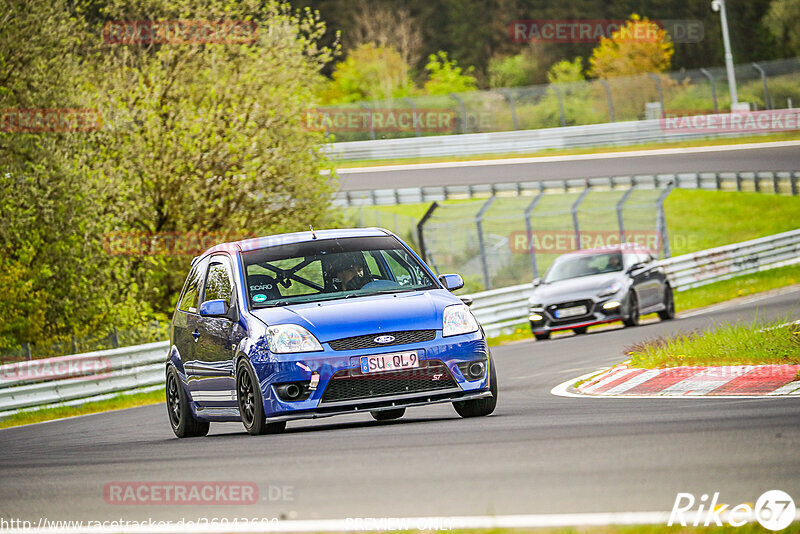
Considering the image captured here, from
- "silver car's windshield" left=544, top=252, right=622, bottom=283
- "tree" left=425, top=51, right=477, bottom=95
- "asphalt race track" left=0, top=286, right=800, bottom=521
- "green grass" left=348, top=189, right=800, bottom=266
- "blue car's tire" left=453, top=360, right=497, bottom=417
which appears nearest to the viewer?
"asphalt race track" left=0, top=286, right=800, bottom=521

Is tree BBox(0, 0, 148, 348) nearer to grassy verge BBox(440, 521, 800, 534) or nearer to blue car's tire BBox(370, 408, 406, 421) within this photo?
blue car's tire BBox(370, 408, 406, 421)

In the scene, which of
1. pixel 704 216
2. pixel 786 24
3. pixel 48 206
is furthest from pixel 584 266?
pixel 786 24

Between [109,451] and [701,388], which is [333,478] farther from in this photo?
[701,388]

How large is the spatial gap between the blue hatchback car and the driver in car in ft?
0.04

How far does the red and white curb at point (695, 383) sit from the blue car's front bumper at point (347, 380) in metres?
2.46

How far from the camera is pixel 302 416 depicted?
9.31 meters

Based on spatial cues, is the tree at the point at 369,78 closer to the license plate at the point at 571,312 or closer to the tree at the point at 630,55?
the tree at the point at 630,55

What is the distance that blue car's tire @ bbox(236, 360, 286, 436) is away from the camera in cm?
948

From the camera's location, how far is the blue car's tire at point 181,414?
11.1 m

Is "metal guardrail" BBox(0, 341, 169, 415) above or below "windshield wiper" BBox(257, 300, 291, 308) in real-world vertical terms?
below

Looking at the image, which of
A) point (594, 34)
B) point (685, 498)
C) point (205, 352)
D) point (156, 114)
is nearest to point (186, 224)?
point (156, 114)

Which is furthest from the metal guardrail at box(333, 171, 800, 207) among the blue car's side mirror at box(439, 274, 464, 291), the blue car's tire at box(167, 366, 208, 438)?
the blue car's tire at box(167, 366, 208, 438)

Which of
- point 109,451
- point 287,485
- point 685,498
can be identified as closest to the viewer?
point 685,498

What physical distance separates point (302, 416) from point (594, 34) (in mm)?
79549
